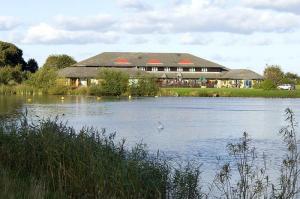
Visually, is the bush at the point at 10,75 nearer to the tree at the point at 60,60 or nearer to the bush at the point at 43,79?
the bush at the point at 43,79

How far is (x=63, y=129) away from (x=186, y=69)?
356 ft

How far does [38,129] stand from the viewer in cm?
1500

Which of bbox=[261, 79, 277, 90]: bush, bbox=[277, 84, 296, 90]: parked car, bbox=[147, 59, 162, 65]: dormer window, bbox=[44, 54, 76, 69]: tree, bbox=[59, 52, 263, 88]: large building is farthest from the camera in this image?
bbox=[44, 54, 76, 69]: tree

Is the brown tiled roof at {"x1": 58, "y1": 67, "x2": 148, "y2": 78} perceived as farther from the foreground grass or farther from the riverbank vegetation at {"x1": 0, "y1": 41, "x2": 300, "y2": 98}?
the foreground grass

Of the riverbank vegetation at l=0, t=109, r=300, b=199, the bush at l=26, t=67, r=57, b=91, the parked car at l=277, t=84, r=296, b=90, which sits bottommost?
the riverbank vegetation at l=0, t=109, r=300, b=199

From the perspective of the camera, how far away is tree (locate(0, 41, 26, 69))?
10583cm

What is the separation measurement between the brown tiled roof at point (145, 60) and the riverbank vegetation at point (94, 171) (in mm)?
107140

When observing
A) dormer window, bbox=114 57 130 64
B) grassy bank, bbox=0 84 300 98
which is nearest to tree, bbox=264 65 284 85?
grassy bank, bbox=0 84 300 98

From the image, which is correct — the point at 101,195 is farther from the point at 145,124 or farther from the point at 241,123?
the point at 241,123

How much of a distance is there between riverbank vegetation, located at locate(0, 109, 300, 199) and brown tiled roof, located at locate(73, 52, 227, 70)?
107 m

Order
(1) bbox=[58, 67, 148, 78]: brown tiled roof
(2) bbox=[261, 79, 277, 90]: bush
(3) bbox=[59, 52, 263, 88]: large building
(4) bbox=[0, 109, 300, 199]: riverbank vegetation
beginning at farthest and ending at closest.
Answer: (3) bbox=[59, 52, 263, 88]: large building → (1) bbox=[58, 67, 148, 78]: brown tiled roof → (2) bbox=[261, 79, 277, 90]: bush → (4) bbox=[0, 109, 300, 199]: riverbank vegetation

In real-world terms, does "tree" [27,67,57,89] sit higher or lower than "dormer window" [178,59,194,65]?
lower

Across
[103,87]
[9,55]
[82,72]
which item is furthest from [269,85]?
[9,55]

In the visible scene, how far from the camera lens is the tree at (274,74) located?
111044 millimetres
